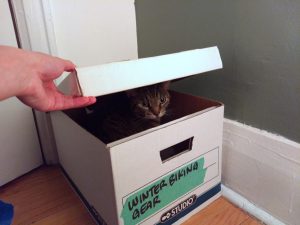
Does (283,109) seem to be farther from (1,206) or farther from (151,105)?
(1,206)

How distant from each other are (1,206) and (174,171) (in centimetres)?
40

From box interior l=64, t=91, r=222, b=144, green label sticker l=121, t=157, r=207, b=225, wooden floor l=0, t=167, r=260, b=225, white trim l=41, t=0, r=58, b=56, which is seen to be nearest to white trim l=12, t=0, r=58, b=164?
white trim l=41, t=0, r=58, b=56

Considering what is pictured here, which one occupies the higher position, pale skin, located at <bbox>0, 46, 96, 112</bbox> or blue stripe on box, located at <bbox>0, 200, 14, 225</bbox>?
pale skin, located at <bbox>0, 46, 96, 112</bbox>

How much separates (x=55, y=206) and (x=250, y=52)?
756 millimetres

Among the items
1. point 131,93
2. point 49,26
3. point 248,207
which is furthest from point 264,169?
point 49,26

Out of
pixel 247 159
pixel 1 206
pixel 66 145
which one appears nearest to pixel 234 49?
pixel 247 159

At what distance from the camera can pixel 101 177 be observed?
0.58 m

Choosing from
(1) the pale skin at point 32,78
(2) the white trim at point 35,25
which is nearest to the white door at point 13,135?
(2) the white trim at point 35,25

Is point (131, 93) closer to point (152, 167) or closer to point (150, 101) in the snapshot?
point (150, 101)

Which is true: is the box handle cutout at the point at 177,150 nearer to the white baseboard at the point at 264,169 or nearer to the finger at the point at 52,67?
the white baseboard at the point at 264,169

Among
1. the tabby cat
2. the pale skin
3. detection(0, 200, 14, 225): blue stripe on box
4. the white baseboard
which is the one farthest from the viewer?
the tabby cat

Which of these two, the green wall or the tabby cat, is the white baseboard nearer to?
the green wall

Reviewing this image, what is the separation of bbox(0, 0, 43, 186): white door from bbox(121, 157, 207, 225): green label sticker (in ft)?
1.88

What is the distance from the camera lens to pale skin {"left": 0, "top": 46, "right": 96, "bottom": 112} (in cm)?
40
